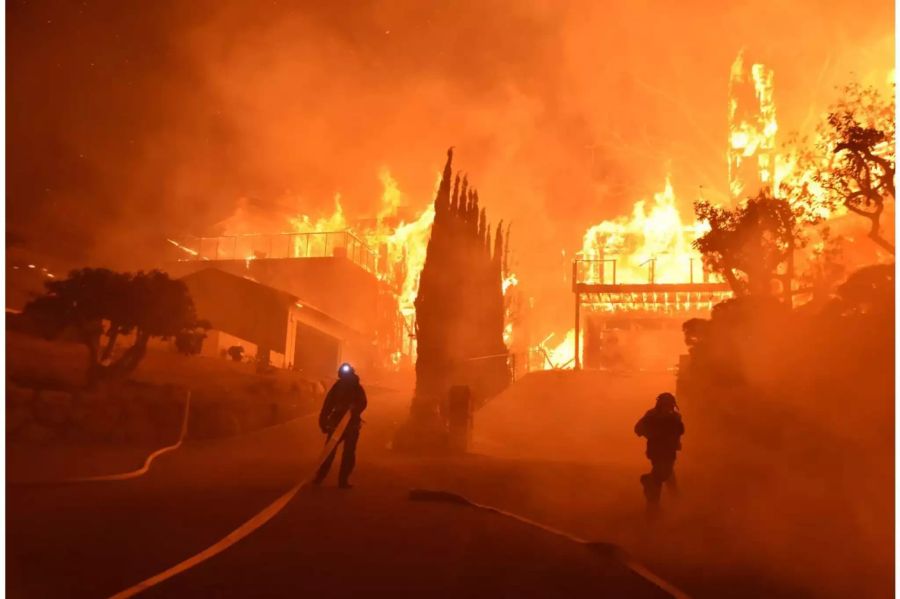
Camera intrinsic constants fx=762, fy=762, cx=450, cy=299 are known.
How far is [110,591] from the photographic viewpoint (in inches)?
212

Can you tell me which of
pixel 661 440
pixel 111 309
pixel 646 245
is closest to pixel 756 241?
pixel 661 440

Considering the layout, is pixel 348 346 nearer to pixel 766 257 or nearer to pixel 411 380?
pixel 411 380

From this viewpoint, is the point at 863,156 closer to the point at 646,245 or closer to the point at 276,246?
the point at 646,245

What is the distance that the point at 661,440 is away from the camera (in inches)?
417

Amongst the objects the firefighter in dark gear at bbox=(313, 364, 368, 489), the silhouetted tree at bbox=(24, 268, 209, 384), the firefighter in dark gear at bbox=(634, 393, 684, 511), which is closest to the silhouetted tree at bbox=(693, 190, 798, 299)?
the firefighter in dark gear at bbox=(634, 393, 684, 511)

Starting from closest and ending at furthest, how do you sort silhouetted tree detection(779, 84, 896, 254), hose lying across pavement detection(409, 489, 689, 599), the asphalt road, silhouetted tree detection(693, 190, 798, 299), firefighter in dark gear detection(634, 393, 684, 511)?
the asphalt road, hose lying across pavement detection(409, 489, 689, 599), firefighter in dark gear detection(634, 393, 684, 511), silhouetted tree detection(779, 84, 896, 254), silhouetted tree detection(693, 190, 798, 299)

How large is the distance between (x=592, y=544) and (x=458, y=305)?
69.1 feet

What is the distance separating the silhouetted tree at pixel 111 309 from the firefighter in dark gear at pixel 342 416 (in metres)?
9.64

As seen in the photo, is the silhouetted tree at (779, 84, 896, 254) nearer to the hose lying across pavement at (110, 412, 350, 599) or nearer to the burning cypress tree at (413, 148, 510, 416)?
the burning cypress tree at (413, 148, 510, 416)

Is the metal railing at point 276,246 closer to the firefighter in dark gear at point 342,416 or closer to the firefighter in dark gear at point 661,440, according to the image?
the firefighter in dark gear at point 342,416

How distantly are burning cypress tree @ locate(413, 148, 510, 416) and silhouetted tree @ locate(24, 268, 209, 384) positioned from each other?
22.7 ft

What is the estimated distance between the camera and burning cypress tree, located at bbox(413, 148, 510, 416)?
26.5 m

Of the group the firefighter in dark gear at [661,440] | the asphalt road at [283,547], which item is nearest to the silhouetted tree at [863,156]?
the firefighter in dark gear at [661,440]

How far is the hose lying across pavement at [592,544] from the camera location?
240 inches
